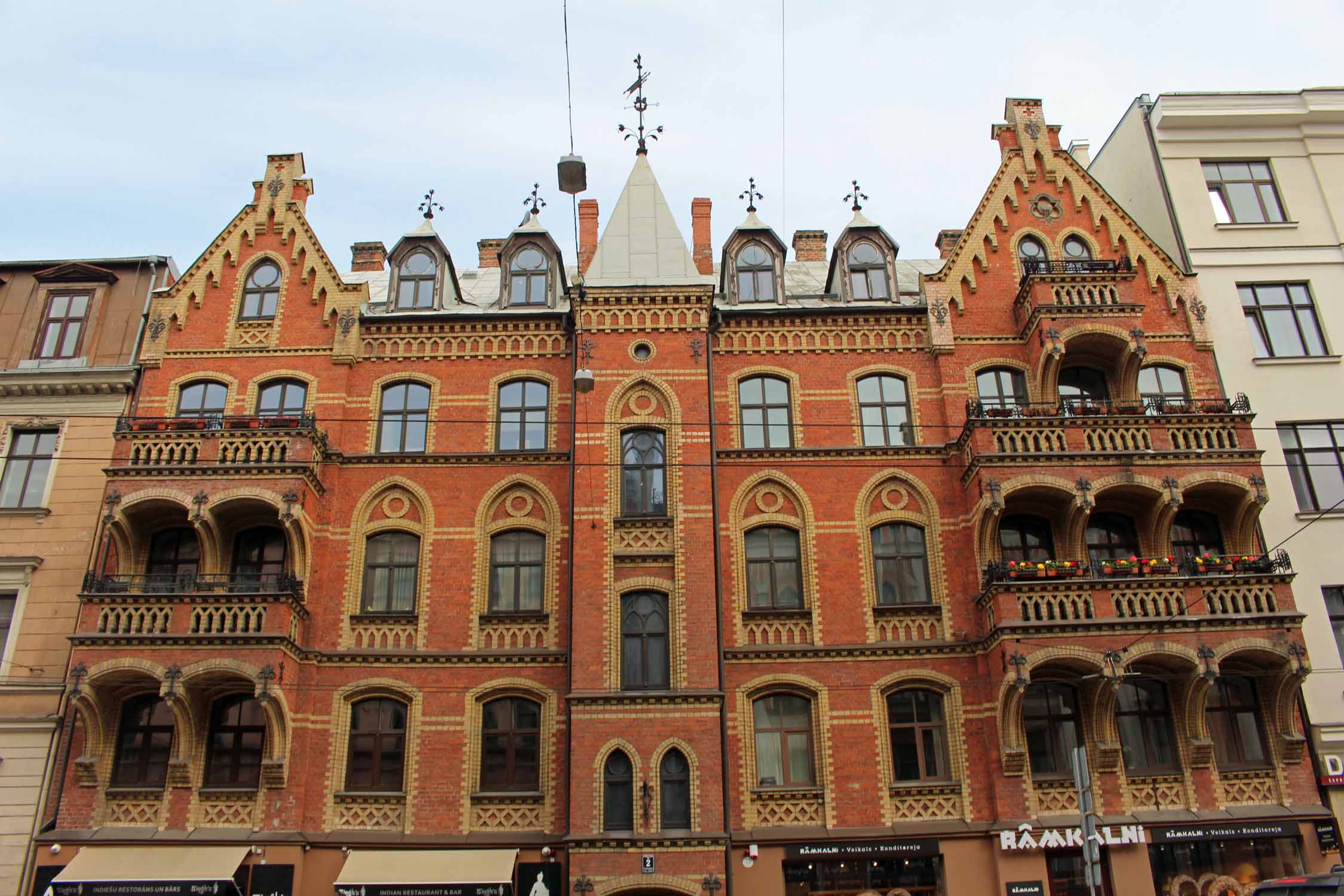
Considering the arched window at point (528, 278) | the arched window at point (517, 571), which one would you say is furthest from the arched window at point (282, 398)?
the arched window at point (517, 571)

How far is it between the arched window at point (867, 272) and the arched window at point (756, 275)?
2031mm

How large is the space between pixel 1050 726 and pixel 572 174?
1487 cm

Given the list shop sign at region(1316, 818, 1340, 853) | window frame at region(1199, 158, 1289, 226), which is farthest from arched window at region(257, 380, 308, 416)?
shop sign at region(1316, 818, 1340, 853)

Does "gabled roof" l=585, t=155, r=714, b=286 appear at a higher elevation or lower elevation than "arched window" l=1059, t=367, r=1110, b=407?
higher

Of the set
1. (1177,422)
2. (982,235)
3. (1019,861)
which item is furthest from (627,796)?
(982,235)

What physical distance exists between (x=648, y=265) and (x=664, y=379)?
335 cm

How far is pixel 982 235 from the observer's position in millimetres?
26875

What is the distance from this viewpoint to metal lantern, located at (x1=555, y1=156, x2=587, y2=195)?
56.7ft

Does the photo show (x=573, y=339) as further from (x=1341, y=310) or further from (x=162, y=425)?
(x=1341, y=310)

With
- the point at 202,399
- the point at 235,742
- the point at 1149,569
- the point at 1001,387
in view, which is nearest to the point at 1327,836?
the point at 1149,569

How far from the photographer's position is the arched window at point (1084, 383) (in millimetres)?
25656

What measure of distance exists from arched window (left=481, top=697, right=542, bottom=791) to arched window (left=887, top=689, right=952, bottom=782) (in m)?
7.48

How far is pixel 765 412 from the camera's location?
2525cm

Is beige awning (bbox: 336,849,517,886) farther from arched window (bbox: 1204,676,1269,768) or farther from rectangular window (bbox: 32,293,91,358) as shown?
arched window (bbox: 1204,676,1269,768)
